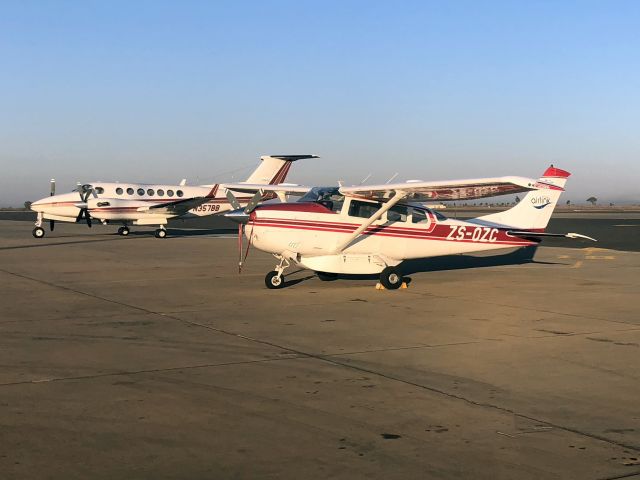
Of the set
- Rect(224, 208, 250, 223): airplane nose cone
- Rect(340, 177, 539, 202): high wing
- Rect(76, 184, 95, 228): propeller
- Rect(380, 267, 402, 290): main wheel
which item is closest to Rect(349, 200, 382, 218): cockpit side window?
Rect(340, 177, 539, 202): high wing

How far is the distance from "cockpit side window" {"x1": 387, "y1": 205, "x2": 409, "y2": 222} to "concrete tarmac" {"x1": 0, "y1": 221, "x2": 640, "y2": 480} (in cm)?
177

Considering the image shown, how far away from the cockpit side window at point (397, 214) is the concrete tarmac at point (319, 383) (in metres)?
1.77

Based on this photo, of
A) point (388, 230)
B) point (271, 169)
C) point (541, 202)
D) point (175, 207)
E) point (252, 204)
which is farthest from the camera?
point (271, 169)

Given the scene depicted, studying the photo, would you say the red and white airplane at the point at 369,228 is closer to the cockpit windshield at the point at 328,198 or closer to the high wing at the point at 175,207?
the cockpit windshield at the point at 328,198

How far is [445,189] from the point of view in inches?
615

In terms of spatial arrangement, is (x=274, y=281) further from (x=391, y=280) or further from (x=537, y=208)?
(x=537, y=208)

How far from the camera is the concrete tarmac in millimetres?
5258

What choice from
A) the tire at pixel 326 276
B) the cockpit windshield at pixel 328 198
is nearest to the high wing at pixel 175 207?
the tire at pixel 326 276

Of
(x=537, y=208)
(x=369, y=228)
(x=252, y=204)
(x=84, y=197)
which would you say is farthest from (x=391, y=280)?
(x=84, y=197)

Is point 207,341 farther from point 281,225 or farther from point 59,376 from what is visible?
point 281,225

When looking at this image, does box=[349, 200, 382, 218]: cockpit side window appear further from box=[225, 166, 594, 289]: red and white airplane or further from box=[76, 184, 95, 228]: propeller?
box=[76, 184, 95, 228]: propeller

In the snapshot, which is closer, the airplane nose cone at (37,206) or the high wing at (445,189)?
the high wing at (445,189)

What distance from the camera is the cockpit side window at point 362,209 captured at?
16250 millimetres

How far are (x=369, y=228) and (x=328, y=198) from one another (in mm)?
1122
